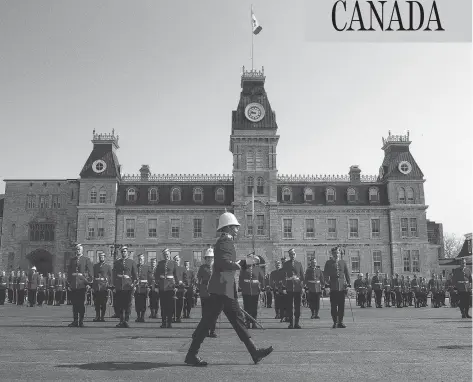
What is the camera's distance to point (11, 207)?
196 ft

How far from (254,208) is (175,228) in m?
8.62

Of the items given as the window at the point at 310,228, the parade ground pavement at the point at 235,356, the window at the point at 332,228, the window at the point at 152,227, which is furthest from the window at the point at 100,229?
the parade ground pavement at the point at 235,356

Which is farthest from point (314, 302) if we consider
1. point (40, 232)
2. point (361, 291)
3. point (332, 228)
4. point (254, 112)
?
point (40, 232)

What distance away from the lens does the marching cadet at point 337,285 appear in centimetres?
1495

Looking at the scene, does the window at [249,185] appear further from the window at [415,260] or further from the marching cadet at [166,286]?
the marching cadet at [166,286]

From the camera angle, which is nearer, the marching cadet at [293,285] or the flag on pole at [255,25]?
the marching cadet at [293,285]

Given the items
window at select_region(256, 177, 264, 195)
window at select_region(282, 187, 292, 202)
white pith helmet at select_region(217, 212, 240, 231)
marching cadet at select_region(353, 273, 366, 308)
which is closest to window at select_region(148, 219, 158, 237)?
window at select_region(256, 177, 264, 195)

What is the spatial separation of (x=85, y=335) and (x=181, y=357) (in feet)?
14.1

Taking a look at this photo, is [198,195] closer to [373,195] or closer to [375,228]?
[373,195]

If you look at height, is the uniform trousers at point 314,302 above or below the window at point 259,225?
below

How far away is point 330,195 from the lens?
195ft

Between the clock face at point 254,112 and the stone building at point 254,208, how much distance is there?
101 millimetres

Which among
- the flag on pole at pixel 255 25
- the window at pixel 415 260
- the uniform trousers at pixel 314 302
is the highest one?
the flag on pole at pixel 255 25

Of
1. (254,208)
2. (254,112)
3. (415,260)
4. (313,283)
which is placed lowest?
(313,283)
